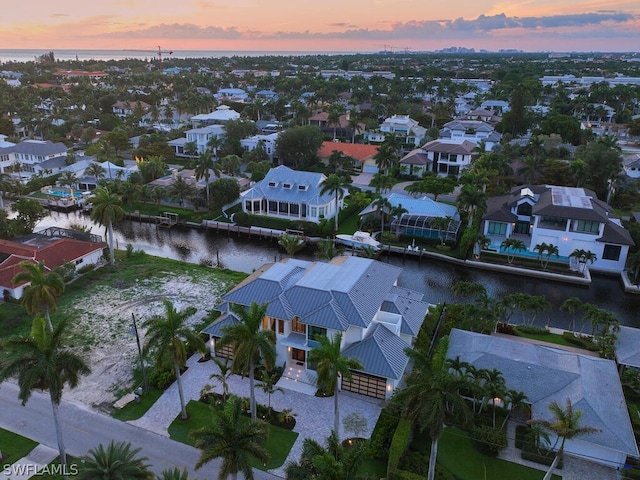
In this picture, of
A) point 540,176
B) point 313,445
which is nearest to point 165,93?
point 540,176

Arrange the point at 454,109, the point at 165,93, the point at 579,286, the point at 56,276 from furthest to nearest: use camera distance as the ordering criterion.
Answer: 1. the point at 165,93
2. the point at 454,109
3. the point at 579,286
4. the point at 56,276

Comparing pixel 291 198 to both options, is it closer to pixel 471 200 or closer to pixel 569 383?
pixel 471 200

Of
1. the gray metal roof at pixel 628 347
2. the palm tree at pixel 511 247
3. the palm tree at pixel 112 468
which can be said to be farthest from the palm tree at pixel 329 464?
the palm tree at pixel 511 247

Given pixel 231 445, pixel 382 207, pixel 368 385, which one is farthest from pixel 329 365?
pixel 382 207

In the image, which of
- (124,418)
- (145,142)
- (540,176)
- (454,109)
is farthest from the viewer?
(454,109)

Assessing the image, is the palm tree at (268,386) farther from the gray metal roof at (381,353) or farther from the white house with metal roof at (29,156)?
the white house with metal roof at (29,156)

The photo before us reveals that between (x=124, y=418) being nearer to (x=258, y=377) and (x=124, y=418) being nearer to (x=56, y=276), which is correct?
(x=258, y=377)
